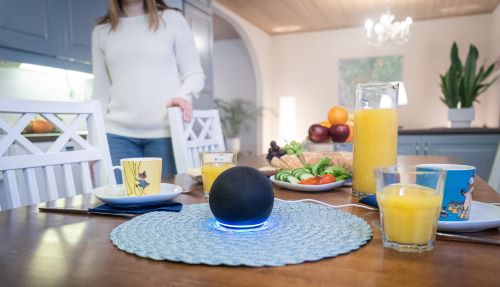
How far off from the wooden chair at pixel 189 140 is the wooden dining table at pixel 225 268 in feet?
2.70

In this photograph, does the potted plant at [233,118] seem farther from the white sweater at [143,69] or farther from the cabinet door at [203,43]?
the white sweater at [143,69]

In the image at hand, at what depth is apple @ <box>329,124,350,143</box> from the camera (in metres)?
1.80

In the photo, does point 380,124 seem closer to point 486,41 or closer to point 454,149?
point 454,149

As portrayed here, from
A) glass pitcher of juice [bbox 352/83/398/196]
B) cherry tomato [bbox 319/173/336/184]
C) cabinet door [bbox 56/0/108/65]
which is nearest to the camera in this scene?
glass pitcher of juice [bbox 352/83/398/196]

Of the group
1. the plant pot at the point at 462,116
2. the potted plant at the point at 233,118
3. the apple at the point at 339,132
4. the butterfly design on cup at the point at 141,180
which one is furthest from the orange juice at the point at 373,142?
the potted plant at the point at 233,118

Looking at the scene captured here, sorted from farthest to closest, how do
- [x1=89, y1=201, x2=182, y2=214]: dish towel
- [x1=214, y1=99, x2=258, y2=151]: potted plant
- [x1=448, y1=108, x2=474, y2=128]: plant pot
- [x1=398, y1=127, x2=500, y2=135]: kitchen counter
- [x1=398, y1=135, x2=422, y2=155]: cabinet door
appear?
[x1=214, y1=99, x2=258, y2=151]: potted plant
[x1=448, y1=108, x2=474, y2=128]: plant pot
[x1=398, y1=135, x2=422, y2=155]: cabinet door
[x1=398, y1=127, x2=500, y2=135]: kitchen counter
[x1=89, y1=201, x2=182, y2=214]: dish towel

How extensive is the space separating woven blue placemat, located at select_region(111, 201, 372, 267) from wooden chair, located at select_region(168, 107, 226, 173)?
2.38 feet

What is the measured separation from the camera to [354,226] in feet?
1.86

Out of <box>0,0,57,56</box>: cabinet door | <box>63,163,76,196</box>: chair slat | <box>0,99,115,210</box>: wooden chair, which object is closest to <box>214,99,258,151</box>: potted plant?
<box>0,0,57,56</box>: cabinet door

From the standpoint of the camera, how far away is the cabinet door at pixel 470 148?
9.34ft

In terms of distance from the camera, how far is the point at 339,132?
5.92 ft

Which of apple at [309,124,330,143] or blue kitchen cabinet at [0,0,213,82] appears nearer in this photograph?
apple at [309,124,330,143]

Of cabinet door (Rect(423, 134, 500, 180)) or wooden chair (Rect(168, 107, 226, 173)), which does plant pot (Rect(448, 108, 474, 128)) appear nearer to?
cabinet door (Rect(423, 134, 500, 180))

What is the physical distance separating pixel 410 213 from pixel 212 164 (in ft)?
1.54
